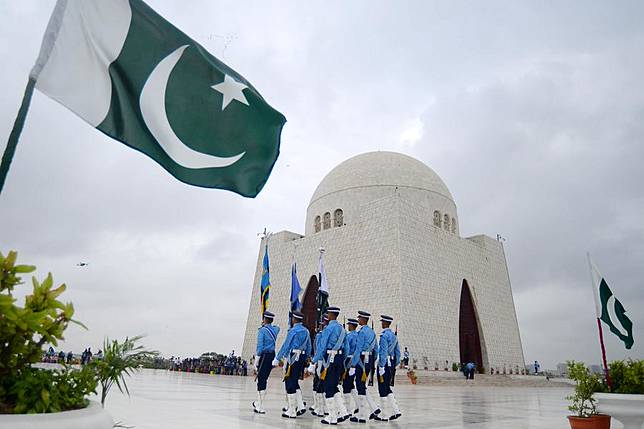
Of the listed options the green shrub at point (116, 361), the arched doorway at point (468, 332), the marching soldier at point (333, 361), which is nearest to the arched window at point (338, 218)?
the arched doorway at point (468, 332)

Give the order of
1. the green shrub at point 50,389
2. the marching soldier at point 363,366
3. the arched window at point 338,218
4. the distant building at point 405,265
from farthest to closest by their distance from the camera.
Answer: the arched window at point 338,218
the distant building at point 405,265
the marching soldier at point 363,366
the green shrub at point 50,389

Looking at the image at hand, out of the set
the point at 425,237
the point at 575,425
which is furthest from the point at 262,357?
the point at 425,237

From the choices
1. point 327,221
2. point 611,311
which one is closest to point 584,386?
point 611,311

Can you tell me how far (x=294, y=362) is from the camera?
22.0ft

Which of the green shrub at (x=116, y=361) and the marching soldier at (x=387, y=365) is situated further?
the marching soldier at (x=387, y=365)

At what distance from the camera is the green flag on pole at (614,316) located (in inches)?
252

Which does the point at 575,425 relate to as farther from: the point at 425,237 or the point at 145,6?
the point at 425,237

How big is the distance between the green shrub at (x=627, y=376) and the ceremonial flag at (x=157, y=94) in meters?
4.69

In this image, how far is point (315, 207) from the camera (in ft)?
85.6

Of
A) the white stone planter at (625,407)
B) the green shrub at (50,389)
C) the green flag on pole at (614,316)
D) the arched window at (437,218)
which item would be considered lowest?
the white stone planter at (625,407)

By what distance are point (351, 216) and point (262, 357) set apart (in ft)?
56.5

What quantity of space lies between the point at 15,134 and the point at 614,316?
23.9 ft

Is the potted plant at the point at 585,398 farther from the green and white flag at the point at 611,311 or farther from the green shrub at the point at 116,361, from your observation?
the green shrub at the point at 116,361

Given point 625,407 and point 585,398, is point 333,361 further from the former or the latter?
point 625,407
